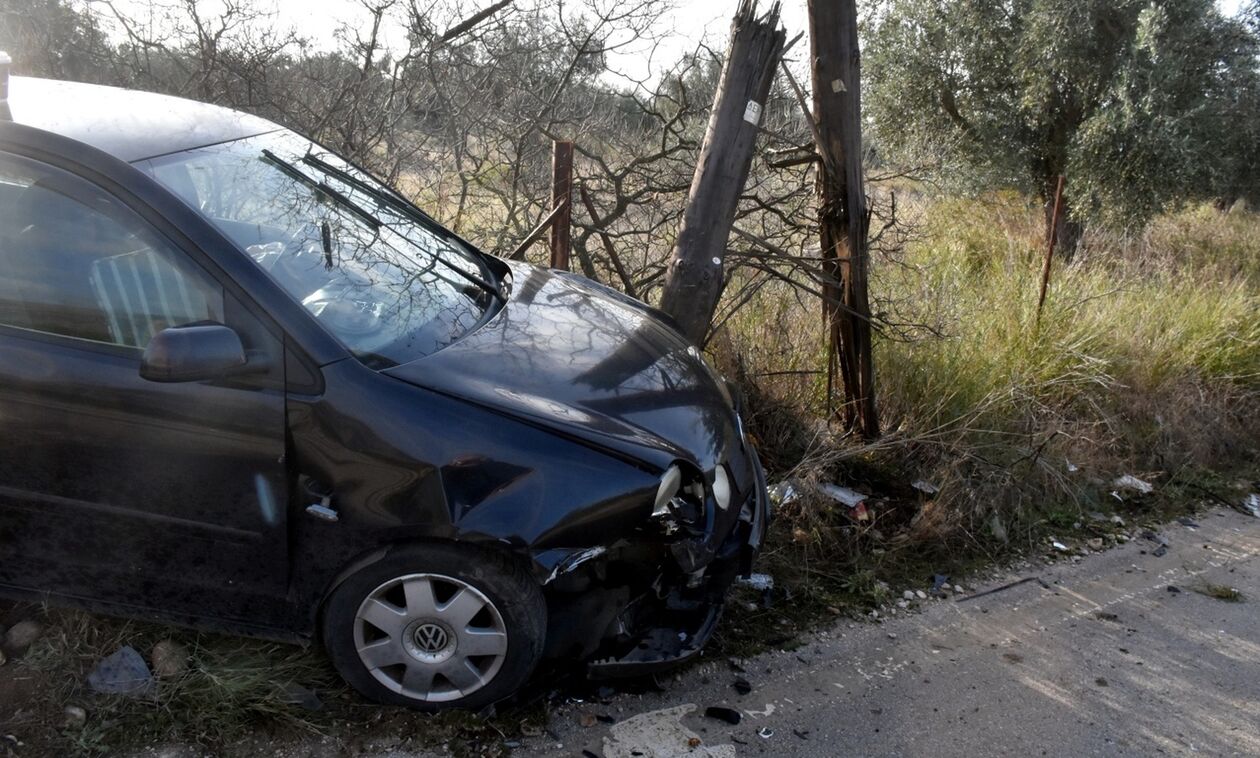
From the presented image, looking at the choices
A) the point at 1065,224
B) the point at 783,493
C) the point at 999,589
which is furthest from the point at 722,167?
the point at 1065,224

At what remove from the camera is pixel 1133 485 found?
5.27m

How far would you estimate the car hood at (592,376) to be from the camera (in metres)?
2.78

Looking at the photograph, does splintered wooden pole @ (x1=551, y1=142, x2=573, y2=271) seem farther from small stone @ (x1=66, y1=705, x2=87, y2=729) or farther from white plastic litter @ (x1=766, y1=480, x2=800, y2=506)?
small stone @ (x1=66, y1=705, x2=87, y2=729)

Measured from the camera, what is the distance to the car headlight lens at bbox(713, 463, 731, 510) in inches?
120

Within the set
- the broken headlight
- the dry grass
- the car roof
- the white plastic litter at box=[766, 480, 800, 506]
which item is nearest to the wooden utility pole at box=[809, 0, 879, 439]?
the dry grass

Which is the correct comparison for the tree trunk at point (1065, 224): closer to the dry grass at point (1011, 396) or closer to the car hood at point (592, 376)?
the dry grass at point (1011, 396)

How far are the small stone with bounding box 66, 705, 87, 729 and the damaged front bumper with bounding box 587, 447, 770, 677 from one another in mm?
1509

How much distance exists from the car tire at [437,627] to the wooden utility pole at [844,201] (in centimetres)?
270

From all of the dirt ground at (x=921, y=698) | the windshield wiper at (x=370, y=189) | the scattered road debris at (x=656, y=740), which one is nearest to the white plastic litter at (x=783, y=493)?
the dirt ground at (x=921, y=698)

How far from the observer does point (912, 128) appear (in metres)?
11.1

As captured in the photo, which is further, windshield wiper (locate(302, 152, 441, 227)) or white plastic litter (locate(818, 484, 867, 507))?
white plastic litter (locate(818, 484, 867, 507))

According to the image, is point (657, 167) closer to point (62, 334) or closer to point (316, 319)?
point (316, 319)

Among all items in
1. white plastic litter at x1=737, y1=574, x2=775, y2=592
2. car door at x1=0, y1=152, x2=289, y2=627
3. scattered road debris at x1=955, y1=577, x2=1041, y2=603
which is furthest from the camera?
scattered road debris at x1=955, y1=577, x2=1041, y2=603

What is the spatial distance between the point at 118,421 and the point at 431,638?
1.09 m
